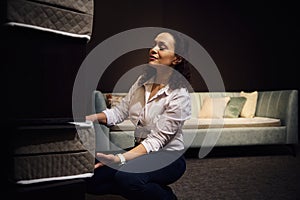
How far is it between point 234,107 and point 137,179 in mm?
3387

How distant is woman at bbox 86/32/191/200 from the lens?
1.48m

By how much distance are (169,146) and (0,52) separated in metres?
0.99

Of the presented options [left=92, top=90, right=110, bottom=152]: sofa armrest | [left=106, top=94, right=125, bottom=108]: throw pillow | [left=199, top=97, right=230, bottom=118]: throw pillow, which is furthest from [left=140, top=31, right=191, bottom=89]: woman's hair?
[left=199, top=97, right=230, bottom=118]: throw pillow

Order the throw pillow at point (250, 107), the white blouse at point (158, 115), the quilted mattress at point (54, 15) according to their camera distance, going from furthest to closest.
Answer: the throw pillow at point (250, 107) < the white blouse at point (158, 115) < the quilted mattress at point (54, 15)

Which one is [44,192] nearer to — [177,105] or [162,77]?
[177,105]

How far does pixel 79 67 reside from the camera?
2.82ft

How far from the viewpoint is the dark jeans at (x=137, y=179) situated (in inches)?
57.9

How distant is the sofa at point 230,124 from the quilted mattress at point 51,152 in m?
2.73

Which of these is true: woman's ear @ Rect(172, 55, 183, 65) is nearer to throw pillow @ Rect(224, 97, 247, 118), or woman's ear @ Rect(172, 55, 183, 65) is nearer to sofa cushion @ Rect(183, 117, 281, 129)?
sofa cushion @ Rect(183, 117, 281, 129)

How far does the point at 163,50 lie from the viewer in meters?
1.66

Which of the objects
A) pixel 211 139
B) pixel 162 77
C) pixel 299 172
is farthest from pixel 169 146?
pixel 211 139

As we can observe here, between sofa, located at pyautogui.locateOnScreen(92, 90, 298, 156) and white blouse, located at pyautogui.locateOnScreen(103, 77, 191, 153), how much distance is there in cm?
185

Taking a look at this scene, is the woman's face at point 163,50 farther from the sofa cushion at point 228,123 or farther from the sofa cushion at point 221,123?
the sofa cushion at point 228,123

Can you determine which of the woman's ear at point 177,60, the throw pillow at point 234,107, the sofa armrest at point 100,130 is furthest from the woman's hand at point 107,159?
the throw pillow at point 234,107
